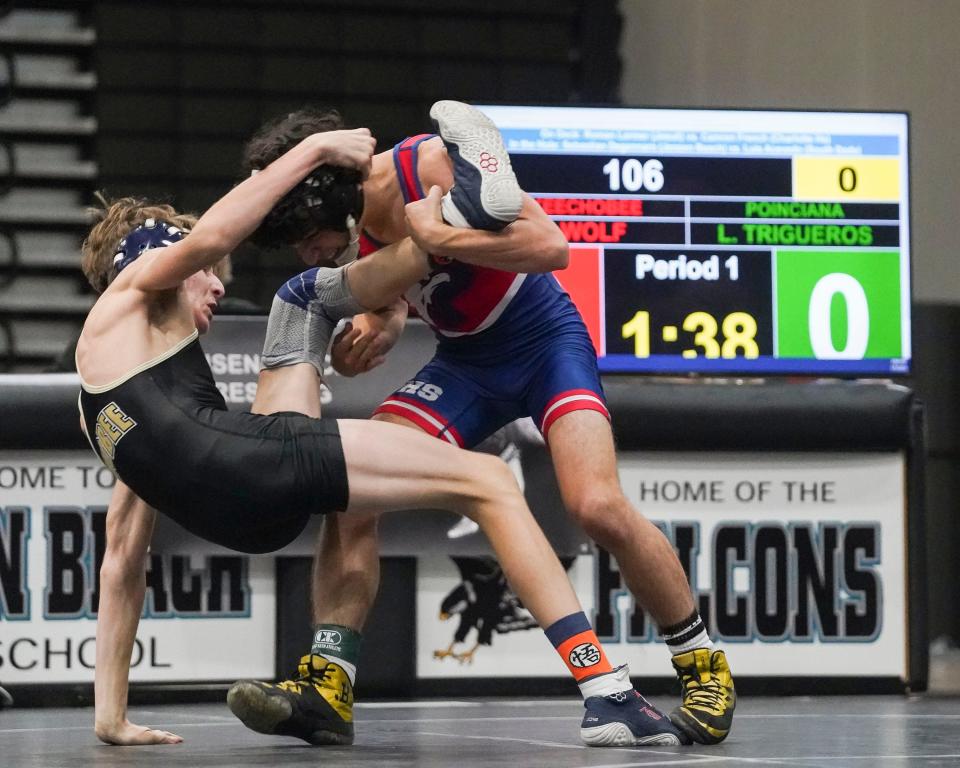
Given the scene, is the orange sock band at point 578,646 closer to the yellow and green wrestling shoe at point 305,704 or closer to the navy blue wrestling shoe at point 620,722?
the navy blue wrestling shoe at point 620,722

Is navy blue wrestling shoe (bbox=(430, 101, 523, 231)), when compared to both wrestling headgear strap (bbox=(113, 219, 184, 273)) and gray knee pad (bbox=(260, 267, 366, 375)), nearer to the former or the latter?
gray knee pad (bbox=(260, 267, 366, 375))

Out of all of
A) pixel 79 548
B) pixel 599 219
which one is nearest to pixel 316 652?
pixel 79 548

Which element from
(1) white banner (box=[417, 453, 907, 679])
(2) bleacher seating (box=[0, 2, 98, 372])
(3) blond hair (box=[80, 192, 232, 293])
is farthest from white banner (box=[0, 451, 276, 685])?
(2) bleacher seating (box=[0, 2, 98, 372])

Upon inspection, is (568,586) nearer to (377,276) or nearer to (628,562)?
(628,562)

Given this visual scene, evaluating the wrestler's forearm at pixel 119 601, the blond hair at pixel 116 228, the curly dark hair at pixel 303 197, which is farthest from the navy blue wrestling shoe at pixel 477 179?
the wrestler's forearm at pixel 119 601

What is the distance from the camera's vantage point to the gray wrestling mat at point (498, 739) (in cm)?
257

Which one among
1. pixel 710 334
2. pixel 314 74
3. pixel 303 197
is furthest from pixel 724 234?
pixel 314 74

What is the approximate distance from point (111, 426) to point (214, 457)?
0.20m

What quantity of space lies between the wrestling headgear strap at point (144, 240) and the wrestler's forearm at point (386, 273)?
34 centimetres

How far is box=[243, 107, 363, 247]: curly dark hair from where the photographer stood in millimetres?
2846

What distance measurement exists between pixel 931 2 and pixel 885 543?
4088mm

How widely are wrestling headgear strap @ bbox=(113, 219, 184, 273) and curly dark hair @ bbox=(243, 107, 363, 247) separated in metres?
0.19

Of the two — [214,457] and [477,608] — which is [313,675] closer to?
[214,457]

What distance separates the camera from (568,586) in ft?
9.05
